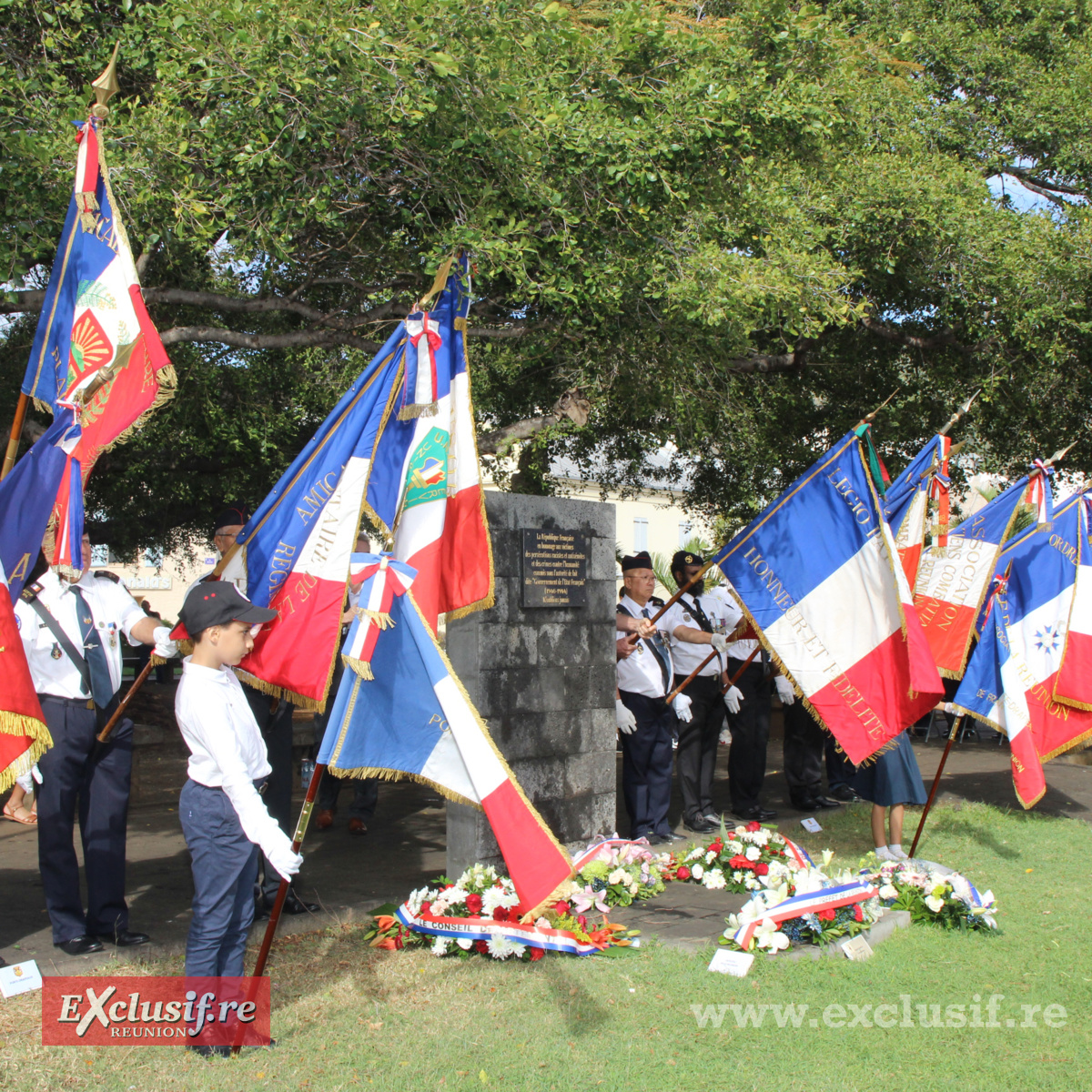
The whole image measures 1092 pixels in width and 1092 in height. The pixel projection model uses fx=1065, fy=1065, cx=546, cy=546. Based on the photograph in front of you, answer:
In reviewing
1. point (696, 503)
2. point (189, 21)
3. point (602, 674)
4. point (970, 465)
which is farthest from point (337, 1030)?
point (970, 465)

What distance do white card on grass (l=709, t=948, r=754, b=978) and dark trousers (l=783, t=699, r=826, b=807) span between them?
4347 millimetres

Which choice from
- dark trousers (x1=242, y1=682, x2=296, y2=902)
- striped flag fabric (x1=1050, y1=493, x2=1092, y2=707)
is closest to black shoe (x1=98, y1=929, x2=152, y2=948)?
dark trousers (x1=242, y1=682, x2=296, y2=902)

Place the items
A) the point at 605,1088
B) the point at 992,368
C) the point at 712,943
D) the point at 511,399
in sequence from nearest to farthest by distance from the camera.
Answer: the point at 605,1088, the point at 712,943, the point at 992,368, the point at 511,399

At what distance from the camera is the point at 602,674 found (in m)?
7.21

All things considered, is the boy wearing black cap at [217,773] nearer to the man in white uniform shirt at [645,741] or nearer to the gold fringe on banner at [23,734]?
the gold fringe on banner at [23,734]

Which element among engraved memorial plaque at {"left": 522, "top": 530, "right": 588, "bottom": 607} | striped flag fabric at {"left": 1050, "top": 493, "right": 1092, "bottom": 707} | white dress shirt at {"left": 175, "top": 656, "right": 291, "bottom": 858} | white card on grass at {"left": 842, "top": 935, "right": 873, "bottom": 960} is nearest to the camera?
white dress shirt at {"left": 175, "top": 656, "right": 291, "bottom": 858}

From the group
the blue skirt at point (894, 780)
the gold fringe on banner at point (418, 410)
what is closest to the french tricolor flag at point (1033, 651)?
the blue skirt at point (894, 780)

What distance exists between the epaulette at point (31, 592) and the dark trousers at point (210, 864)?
1.72 m

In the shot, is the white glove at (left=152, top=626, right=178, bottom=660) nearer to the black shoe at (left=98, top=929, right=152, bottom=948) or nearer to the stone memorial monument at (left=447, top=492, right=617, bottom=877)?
the black shoe at (left=98, top=929, right=152, bottom=948)

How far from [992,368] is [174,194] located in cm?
888

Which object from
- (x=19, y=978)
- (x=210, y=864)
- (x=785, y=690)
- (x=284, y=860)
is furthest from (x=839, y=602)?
(x=19, y=978)

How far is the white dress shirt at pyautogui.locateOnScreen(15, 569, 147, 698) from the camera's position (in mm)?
5129

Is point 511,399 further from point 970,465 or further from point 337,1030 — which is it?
point 337,1030

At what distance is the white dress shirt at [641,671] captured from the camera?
761 cm
